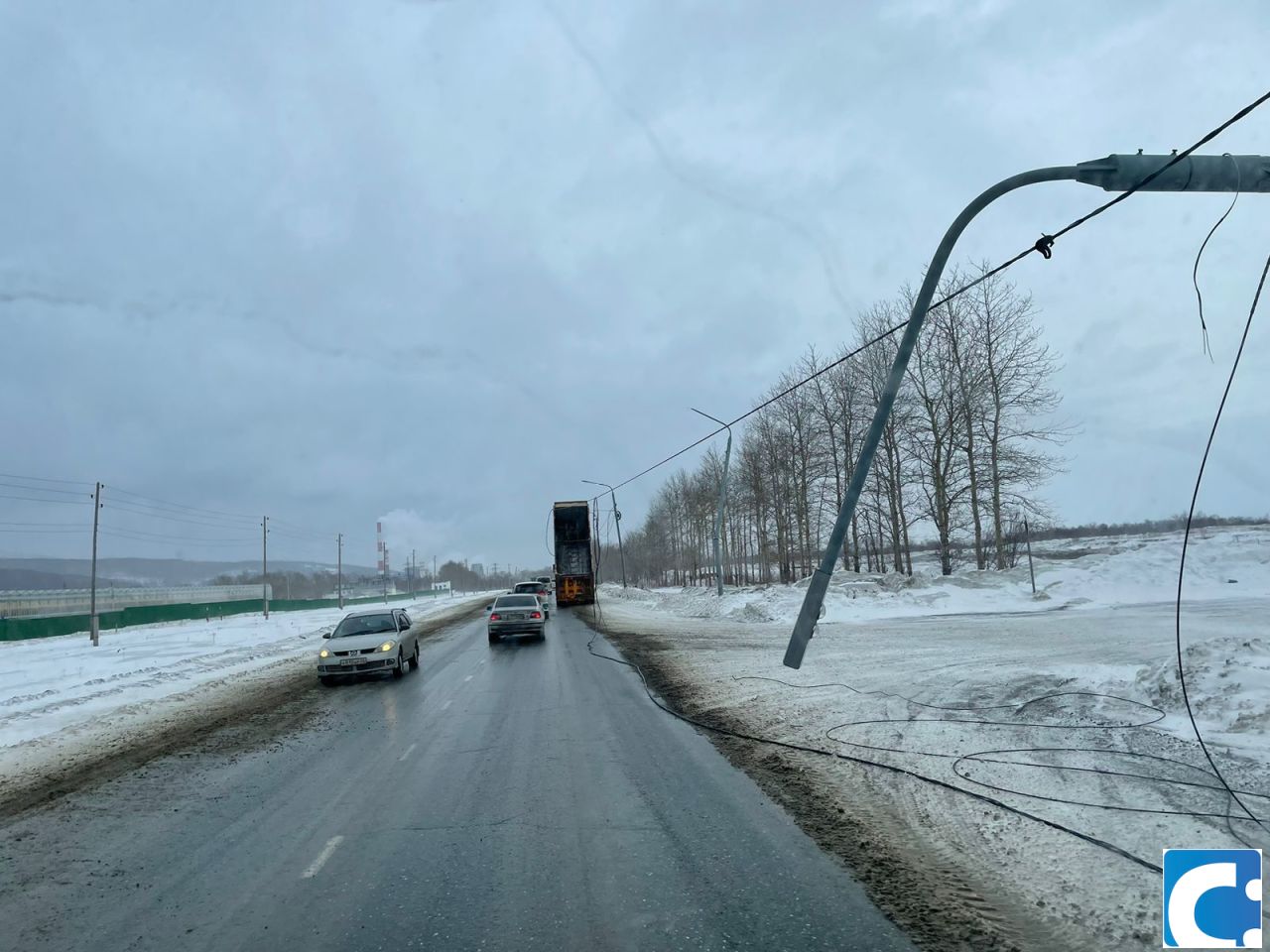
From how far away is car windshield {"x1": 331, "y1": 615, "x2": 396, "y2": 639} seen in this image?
798 inches

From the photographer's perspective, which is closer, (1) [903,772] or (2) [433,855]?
(2) [433,855]

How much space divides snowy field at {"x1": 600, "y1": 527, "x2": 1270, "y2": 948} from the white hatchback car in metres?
6.03

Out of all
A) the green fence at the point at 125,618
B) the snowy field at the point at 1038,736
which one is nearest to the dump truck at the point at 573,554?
the green fence at the point at 125,618

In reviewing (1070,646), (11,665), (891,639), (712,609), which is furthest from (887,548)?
(11,665)

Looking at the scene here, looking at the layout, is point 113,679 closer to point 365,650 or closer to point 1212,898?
point 365,650

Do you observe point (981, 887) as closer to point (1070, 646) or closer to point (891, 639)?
point (1070, 646)

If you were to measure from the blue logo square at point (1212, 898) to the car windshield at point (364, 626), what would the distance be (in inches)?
685

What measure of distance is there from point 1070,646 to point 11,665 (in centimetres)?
3007

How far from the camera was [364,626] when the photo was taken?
20.7 m

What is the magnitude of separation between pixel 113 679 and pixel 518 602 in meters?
12.6

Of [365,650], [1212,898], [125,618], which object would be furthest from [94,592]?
[1212,898]

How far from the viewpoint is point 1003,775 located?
8.09 m

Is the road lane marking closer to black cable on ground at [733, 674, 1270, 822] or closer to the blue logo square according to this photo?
the blue logo square

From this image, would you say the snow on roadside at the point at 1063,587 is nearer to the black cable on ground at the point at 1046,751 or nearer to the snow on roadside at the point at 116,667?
the snow on roadside at the point at 116,667
